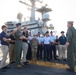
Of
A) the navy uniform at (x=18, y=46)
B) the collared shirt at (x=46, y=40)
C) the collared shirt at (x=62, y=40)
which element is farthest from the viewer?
the collared shirt at (x=62, y=40)

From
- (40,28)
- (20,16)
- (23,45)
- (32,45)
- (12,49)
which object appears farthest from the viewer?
(20,16)

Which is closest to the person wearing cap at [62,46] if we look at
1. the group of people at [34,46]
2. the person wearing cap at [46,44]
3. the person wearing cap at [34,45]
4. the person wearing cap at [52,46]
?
the group of people at [34,46]

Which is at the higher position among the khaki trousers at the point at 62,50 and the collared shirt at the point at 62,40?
the collared shirt at the point at 62,40

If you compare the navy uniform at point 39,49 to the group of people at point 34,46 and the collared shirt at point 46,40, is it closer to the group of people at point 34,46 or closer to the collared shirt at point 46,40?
the group of people at point 34,46

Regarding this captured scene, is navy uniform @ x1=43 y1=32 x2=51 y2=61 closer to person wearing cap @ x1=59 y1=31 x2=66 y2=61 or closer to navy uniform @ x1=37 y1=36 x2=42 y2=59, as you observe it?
navy uniform @ x1=37 y1=36 x2=42 y2=59

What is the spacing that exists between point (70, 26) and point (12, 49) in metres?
3.62

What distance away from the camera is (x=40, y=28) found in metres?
31.0

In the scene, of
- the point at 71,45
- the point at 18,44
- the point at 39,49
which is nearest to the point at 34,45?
the point at 39,49

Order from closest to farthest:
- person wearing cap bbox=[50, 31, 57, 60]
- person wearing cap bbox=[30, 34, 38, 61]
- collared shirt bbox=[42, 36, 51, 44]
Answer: collared shirt bbox=[42, 36, 51, 44] < person wearing cap bbox=[30, 34, 38, 61] < person wearing cap bbox=[50, 31, 57, 60]

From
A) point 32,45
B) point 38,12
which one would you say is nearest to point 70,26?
point 32,45

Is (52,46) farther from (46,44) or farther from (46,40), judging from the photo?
(46,40)

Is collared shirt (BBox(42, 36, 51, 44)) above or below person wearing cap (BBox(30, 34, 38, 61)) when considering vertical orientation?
above

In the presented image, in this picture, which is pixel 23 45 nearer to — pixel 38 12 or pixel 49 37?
pixel 49 37

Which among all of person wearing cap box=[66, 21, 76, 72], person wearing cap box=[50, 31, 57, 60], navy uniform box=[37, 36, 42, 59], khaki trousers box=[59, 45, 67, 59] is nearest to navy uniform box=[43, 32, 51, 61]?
person wearing cap box=[50, 31, 57, 60]
